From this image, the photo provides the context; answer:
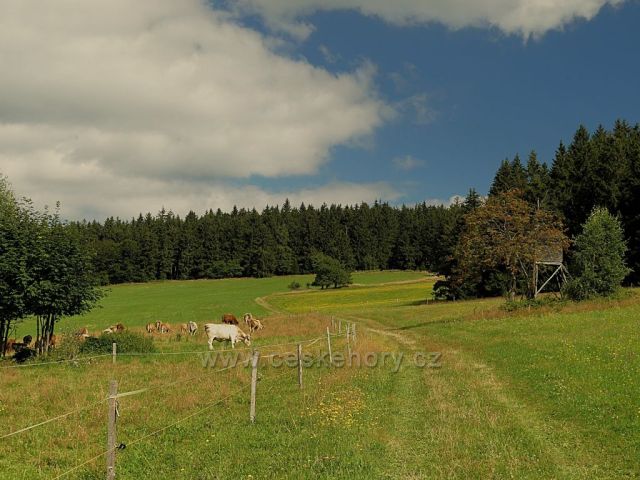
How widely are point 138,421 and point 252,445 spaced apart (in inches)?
161

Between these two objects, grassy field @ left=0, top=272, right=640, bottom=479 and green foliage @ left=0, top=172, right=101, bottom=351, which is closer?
grassy field @ left=0, top=272, right=640, bottom=479

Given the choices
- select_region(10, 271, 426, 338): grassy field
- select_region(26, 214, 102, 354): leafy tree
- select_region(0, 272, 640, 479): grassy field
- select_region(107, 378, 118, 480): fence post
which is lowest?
select_region(10, 271, 426, 338): grassy field

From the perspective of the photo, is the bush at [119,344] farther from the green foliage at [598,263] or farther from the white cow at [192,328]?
the green foliage at [598,263]

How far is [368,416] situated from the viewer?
1355 cm

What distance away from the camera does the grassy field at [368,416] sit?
1011 cm

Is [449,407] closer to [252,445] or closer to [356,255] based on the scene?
[252,445]

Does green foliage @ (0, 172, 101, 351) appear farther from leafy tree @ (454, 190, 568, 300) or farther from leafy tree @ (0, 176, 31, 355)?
leafy tree @ (454, 190, 568, 300)

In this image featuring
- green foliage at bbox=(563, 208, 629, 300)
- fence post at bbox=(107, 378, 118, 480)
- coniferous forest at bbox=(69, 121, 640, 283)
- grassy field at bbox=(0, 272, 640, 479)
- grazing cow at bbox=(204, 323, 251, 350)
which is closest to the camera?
fence post at bbox=(107, 378, 118, 480)

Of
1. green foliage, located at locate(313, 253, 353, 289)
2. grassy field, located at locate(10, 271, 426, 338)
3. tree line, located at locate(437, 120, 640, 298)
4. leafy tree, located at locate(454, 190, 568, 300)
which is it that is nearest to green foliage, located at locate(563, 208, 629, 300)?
tree line, located at locate(437, 120, 640, 298)

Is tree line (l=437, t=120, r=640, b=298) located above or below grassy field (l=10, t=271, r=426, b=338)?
above

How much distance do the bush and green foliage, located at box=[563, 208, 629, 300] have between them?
3311 centimetres

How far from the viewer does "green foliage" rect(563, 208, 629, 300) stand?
4147 centimetres

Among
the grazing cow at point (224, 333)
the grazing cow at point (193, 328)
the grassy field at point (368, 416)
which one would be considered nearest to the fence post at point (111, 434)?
the grassy field at point (368, 416)

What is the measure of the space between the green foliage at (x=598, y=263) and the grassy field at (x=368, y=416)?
45.3 feet
